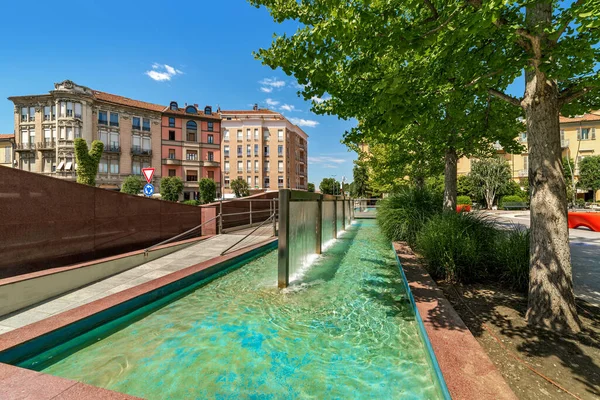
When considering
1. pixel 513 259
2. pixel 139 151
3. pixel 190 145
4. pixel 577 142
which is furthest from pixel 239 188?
pixel 577 142

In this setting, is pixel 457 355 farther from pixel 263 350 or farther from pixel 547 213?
pixel 547 213

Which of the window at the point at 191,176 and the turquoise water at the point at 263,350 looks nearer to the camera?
the turquoise water at the point at 263,350

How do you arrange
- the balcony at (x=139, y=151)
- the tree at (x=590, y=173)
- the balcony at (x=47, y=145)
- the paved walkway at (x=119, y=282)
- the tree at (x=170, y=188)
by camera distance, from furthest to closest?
1. the balcony at (x=139, y=151)
2. the tree at (x=590, y=173)
3. the balcony at (x=47, y=145)
4. the tree at (x=170, y=188)
5. the paved walkway at (x=119, y=282)

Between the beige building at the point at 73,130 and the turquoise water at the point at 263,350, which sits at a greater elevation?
the beige building at the point at 73,130

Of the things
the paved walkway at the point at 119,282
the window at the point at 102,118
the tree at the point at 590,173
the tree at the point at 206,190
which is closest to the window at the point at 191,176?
the window at the point at 102,118

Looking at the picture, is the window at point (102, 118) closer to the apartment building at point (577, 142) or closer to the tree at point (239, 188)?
the tree at point (239, 188)

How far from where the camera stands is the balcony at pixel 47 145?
36438mm

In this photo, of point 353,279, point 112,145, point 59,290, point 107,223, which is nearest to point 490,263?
point 353,279

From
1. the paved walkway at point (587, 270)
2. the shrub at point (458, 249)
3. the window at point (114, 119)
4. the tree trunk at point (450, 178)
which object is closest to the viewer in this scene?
the paved walkway at point (587, 270)

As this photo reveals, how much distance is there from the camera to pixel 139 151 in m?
41.8

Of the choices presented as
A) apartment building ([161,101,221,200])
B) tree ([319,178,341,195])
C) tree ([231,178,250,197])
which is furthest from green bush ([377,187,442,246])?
tree ([319,178,341,195])

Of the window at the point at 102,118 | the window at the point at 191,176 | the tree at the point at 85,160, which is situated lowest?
the tree at the point at 85,160

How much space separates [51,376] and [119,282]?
3.55 meters

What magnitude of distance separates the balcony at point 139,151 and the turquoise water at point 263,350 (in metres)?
43.7
